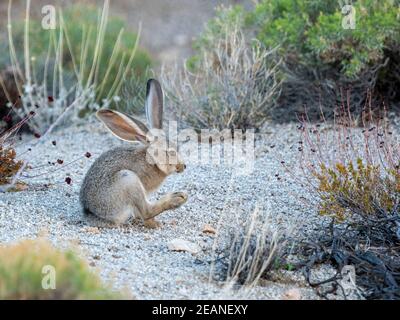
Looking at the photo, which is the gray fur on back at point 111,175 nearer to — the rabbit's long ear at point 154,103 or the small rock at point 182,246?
the rabbit's long ear at point 154,103

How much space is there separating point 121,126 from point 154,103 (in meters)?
0.33

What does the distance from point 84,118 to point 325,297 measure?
5772mm

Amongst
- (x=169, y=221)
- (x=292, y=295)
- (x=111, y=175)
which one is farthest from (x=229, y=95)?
(x=292, y=295)

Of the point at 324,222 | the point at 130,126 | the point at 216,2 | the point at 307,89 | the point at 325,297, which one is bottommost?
the point at 325,297

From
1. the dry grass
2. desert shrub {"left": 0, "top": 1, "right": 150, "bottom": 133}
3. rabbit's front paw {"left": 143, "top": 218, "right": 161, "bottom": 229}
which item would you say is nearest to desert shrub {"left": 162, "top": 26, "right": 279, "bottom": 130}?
desert shrub {"left": 0, "top": 1, "right": 150, "bottom": 133}

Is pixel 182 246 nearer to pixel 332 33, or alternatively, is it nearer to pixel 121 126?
pixel 121 126

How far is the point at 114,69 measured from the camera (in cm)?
1084

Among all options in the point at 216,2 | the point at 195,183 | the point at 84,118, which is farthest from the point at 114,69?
the point at 216,2

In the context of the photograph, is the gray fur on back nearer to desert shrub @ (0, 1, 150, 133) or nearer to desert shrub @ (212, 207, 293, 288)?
desert shrub @ (212, 207, 293, 288)

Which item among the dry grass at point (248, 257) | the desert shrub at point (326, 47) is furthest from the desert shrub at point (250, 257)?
the desert shrub at point (326, 47)

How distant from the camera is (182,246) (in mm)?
5402

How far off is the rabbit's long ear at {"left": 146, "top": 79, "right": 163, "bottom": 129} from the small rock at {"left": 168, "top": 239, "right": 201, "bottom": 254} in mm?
1087

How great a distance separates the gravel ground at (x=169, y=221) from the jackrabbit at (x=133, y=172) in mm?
152
